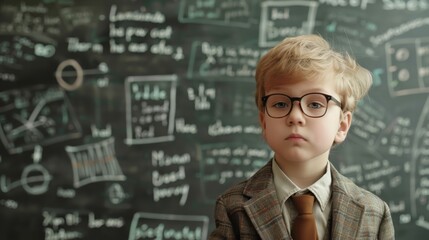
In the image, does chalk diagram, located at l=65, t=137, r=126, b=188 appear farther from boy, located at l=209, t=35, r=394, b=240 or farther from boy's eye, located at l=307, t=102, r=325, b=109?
boy's eye, located at l=307, t=102, r=325, b=109

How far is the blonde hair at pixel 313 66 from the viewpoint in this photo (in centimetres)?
98

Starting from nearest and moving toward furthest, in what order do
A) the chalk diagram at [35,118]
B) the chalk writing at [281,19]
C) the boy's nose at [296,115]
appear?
the boy's nose at [296,115] < the chalk diagram at [35,118] < the chalk writing at [281,19]

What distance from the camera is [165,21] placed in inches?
96.0

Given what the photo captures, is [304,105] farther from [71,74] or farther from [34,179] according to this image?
[34,179]

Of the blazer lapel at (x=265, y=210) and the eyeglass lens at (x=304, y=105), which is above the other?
the eyeglass lens at (x=304, y=105)

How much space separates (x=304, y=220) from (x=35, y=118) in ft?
5.66

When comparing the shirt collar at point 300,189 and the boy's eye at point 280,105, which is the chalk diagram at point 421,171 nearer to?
the shirt collar at point 300,189

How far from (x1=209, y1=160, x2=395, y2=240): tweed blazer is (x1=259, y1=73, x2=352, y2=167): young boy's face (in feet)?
0.33

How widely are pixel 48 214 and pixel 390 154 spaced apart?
5.49 feet

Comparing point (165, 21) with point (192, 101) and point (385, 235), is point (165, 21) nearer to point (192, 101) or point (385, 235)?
point (192, 101)

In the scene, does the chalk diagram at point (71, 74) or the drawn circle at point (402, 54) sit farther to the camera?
the drawn circle at point (402, 54)

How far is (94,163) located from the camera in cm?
240

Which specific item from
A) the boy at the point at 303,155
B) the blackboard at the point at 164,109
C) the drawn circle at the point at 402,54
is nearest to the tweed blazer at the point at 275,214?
the boy at the point at 303,155

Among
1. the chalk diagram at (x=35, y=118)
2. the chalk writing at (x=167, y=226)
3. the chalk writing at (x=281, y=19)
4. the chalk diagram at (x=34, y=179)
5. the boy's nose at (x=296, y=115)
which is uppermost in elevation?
the chalk writing at (x=281, y=19)
